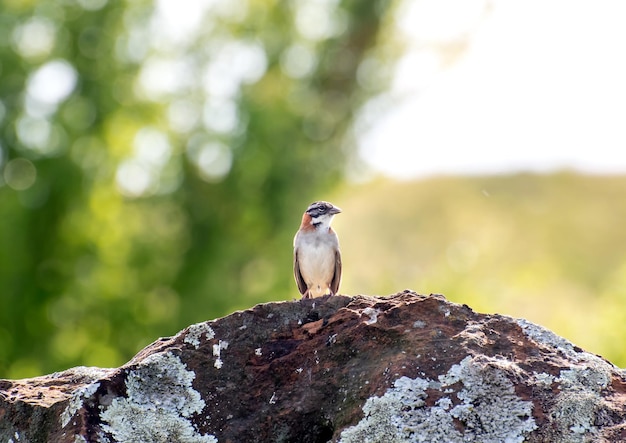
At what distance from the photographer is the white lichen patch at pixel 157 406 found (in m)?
5.00

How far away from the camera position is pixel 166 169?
24.3m

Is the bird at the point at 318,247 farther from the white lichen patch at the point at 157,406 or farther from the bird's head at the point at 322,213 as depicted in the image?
the white lichen patch at the point at 157,406

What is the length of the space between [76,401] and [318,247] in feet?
17.5

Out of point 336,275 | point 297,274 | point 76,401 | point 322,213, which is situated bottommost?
point 76,401

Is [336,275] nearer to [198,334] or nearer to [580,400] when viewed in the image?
[198,334]

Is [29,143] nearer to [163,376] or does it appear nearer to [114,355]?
[114,355]

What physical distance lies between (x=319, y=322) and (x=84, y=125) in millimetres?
18589

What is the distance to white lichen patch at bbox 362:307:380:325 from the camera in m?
5.26

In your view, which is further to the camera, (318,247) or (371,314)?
(318,247)

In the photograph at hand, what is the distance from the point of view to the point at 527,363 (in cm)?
503

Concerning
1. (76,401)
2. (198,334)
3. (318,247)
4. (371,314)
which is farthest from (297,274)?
(76,401)

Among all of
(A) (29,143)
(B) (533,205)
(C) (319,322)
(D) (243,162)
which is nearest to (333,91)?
(D) (243,162)

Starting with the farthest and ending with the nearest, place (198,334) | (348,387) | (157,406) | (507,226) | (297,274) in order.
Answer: (507,226)
(297,274)
(198,334)
(157,406)
(348,387)

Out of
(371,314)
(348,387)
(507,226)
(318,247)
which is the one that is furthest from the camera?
(507,226)
